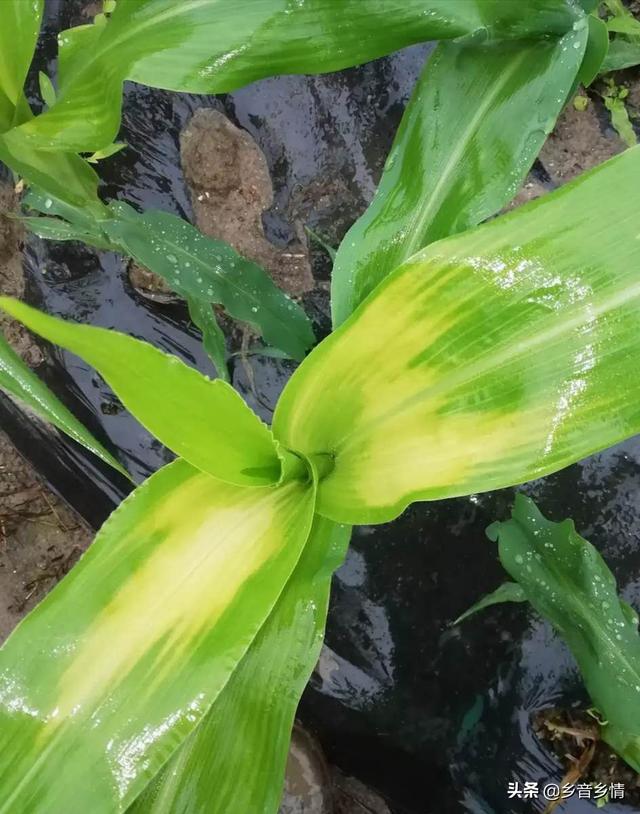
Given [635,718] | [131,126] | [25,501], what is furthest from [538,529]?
[25,501]

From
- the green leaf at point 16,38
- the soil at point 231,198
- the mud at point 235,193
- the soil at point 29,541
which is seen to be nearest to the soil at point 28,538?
the soil at point 29,541

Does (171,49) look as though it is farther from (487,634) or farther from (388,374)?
(487,634)

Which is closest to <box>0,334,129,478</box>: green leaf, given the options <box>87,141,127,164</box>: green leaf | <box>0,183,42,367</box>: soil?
<box>87,141,127,164</box>: green leaf

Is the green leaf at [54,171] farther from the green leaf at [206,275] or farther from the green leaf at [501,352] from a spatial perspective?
the green leaf at [501,352]

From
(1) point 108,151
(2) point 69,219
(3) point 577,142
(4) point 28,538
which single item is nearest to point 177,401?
(2) point 69,219

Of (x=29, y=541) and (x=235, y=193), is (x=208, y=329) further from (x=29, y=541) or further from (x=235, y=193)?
(x=29, y=541)

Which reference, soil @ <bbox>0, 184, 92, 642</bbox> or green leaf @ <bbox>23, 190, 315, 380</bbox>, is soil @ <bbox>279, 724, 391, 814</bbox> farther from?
green leaf @ <bbox>23, 190, 315, 380</bbox>
